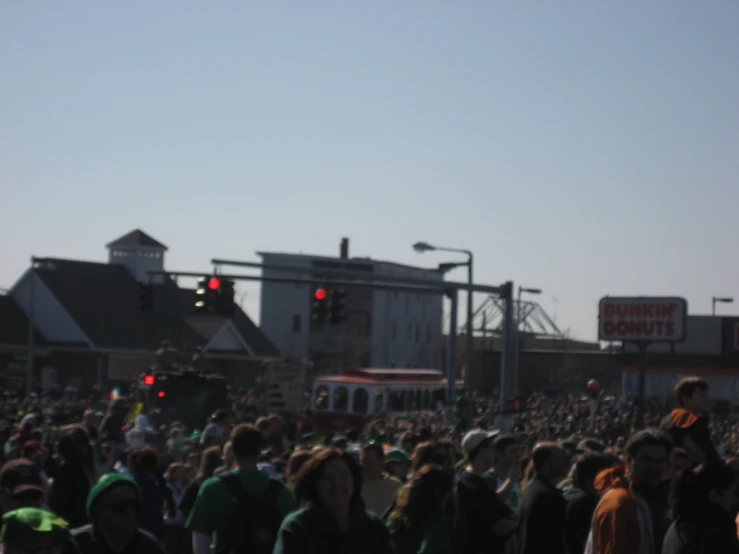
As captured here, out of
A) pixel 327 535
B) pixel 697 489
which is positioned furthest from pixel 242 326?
pixel 327 535

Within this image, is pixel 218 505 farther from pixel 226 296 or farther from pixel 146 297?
pixel 146 297

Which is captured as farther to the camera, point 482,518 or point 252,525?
point 482,518

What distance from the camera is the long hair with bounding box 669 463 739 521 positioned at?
6.52 meters

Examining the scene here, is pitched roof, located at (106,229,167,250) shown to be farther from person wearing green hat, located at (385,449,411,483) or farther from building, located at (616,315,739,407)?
person wearing green hat, located at (385,449,411,483)

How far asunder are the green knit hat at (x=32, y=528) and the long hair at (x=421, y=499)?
2.20 m

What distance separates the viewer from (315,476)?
5992mm

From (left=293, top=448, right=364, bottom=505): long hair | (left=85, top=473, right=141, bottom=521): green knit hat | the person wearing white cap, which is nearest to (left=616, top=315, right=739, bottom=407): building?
the person wearing white cap

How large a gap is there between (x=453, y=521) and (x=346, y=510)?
60.8 inches

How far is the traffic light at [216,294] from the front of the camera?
26.4 m

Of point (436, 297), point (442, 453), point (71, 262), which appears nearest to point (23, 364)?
point (71, 262)

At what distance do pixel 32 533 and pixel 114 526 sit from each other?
742 millimetres

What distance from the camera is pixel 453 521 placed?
290 inches

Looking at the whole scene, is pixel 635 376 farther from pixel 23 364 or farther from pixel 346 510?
pixel 346 510

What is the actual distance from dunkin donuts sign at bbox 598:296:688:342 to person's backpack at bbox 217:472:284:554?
113ft
